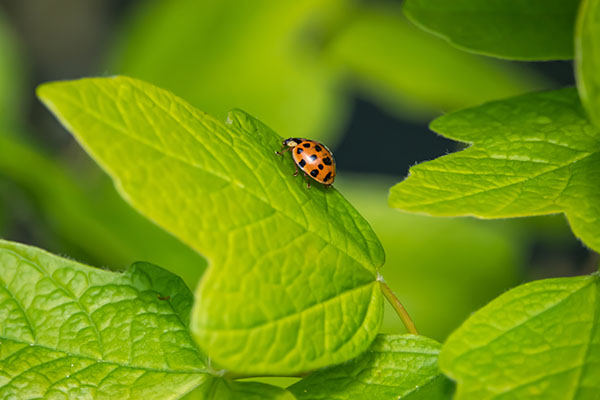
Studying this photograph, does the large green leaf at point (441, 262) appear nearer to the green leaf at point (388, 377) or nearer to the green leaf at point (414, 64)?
the green leaf at point (414, 64)

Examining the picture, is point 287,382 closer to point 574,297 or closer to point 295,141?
point 295,141

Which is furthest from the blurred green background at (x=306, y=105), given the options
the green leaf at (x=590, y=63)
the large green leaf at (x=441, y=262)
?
the green leaf at (x=590, y=63)

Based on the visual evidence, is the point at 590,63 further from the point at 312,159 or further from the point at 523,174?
the point at 312,159

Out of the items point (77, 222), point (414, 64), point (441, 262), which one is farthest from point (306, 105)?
point (77, 222)

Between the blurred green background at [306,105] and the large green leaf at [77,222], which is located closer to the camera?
the large green leaf at [77,222]

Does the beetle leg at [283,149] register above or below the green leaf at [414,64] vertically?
below

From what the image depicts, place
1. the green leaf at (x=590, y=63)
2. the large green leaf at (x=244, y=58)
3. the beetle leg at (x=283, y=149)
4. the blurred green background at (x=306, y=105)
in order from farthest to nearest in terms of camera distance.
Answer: the large green leaf at (x=244, y=58) < the blurred green background at (x=306, y=105) < the beetle leg at (x=283, y=149) < the green leaf at (x=590, y=63)
